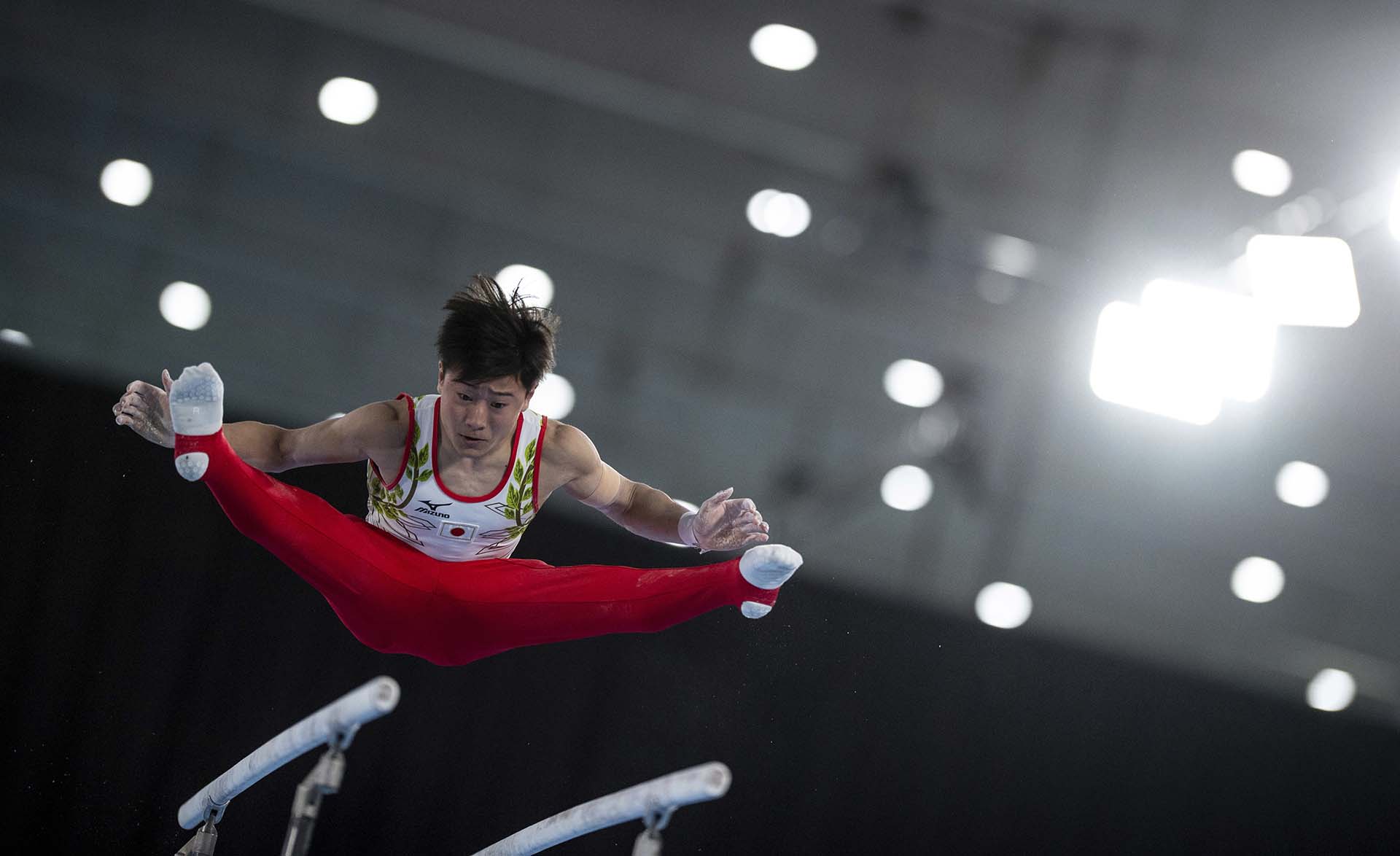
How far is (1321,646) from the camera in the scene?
4.79 metres

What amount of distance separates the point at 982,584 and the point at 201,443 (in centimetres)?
317

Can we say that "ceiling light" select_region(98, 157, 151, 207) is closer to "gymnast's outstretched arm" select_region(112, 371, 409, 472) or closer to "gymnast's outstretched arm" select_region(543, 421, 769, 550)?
"gymnast's outstretched arm" select_region(112, 371, 409, 472)

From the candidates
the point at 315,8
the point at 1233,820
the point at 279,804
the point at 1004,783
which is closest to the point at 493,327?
the point at 279,804

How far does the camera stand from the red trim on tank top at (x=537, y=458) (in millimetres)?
2762

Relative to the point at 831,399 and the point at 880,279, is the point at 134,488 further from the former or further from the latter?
the point at 880,279

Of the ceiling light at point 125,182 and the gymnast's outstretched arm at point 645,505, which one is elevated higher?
the ceiling light at point 125,182

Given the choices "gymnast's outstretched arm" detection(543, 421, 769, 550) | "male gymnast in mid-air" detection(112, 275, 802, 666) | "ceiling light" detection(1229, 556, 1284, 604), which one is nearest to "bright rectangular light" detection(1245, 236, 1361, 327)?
"ceiling light" detection(1229, 556, 1284, 604)

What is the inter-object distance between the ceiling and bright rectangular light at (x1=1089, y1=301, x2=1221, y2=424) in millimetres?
77

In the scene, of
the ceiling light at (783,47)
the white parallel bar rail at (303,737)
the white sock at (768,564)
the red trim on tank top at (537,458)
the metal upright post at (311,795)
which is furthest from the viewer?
the ceiling light at (783,47)

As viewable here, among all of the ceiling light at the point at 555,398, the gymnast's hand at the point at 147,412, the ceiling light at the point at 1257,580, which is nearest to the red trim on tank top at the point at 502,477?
the gymnast's hand at the point at 147,412

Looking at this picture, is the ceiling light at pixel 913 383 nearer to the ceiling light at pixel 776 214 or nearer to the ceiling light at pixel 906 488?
the ceiling light at pixel 906 488

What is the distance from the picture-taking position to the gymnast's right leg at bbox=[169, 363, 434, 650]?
7.06 feet

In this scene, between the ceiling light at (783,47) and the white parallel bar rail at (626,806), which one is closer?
the white parallel bar rail at (626,806)

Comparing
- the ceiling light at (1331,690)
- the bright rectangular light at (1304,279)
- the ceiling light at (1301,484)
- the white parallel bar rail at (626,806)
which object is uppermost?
the bright rectangular light at (1304,279)
